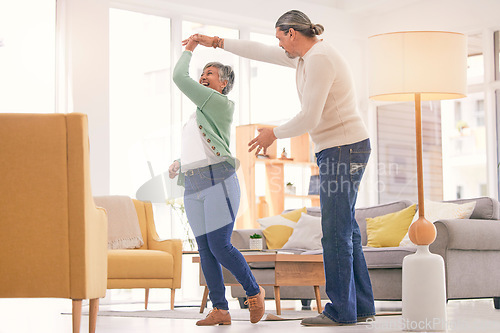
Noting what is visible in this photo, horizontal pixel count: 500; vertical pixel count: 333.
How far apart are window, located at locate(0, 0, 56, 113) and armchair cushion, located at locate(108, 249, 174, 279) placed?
2.04 metres

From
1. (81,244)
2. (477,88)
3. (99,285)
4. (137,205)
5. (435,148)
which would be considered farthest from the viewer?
(435,148)

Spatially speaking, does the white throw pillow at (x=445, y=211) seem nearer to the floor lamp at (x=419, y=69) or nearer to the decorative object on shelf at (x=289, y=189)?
the floor lamp at (x=419, y=69)

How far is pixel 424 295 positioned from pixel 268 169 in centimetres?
510

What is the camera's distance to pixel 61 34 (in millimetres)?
6688

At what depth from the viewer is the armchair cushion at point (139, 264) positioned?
505 cm

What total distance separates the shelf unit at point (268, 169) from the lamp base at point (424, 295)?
14.5 feet

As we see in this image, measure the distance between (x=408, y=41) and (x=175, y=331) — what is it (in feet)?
5.43

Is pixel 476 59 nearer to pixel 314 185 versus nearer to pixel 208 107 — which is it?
pixel 314 185

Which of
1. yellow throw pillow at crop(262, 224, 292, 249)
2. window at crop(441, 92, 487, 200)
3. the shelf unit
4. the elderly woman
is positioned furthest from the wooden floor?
window at crop(441, 92, 487, 200)

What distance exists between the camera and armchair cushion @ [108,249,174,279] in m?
5.05

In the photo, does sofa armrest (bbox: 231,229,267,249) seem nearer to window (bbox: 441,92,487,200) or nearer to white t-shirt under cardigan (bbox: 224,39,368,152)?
white t-shirt under cardigan (bbox: 224,39,368,152)

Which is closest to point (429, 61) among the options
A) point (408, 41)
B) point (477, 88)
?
point (408, 41)

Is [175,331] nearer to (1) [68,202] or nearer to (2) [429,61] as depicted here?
(1) [68,202]

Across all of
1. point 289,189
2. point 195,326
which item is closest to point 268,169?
point 289,189
